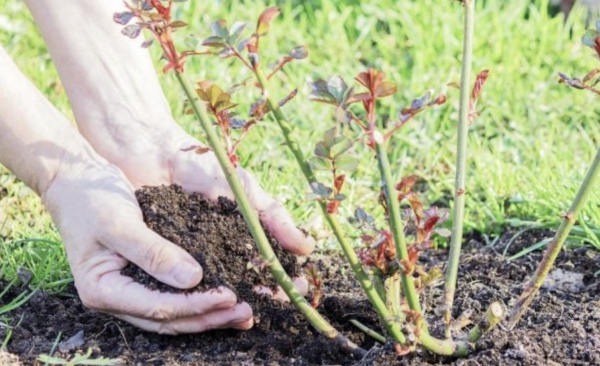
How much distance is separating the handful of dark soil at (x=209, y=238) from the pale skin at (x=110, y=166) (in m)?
0.03

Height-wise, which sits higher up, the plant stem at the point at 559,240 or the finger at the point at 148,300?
the plant stem at the point at 559,240

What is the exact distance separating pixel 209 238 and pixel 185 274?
19 centimetres

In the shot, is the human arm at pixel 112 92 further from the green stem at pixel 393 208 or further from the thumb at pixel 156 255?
the green stem at pixel 393 208

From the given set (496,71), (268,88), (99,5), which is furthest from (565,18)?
(268,88)

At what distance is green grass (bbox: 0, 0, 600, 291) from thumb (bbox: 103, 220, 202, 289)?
52 cm

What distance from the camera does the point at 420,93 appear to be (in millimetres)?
3996

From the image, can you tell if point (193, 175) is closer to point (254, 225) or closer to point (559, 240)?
point (254, 225)

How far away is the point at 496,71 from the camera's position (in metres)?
4.07

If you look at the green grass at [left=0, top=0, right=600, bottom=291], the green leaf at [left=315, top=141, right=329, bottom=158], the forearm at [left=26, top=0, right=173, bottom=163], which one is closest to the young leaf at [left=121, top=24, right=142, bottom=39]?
the green leaf at [left=315, top=141, right=329, bottom=158]

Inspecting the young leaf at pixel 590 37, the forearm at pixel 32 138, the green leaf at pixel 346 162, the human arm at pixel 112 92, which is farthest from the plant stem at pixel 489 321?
the forearm at pixel 32 138

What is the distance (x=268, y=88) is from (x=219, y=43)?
12 centimetres

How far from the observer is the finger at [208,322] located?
216 centimetres

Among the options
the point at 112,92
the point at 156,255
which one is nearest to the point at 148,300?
the point at 156,255

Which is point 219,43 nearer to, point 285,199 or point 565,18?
point 285,199
